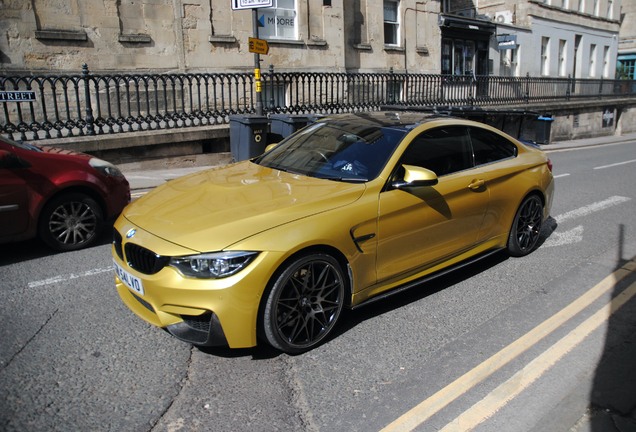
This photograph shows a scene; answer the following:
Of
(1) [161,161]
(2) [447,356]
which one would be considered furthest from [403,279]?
(1) [161,161]

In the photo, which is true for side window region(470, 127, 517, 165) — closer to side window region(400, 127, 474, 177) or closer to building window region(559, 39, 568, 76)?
side window region(400, 127, 474, 177)

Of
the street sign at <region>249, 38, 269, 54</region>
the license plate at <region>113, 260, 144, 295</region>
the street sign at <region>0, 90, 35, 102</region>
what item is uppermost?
the street sign at <region>249, 38, 269, 54</region>

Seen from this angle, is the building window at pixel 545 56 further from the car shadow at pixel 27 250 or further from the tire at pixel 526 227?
the car shadow at pixel 27 250

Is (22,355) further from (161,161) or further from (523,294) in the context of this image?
(161,161)

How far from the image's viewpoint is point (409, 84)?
1941 centimetres

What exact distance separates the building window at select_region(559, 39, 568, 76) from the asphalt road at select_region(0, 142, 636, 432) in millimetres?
34141

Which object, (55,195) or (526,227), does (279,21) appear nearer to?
(55,195)

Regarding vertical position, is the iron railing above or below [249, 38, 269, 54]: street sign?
below

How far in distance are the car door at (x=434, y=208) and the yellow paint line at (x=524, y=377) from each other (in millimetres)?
1171

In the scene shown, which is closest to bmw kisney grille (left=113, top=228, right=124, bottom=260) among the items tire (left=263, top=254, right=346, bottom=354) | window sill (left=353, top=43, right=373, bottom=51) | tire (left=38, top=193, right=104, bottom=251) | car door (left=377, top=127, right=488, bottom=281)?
tire (left=263, top=254, right=346, bottom=354)

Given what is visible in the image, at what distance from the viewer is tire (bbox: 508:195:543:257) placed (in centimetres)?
530

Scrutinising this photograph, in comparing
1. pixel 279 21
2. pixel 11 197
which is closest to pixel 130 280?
pixel 11 197

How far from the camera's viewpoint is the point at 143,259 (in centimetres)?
325

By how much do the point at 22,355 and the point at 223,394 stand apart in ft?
5.00
